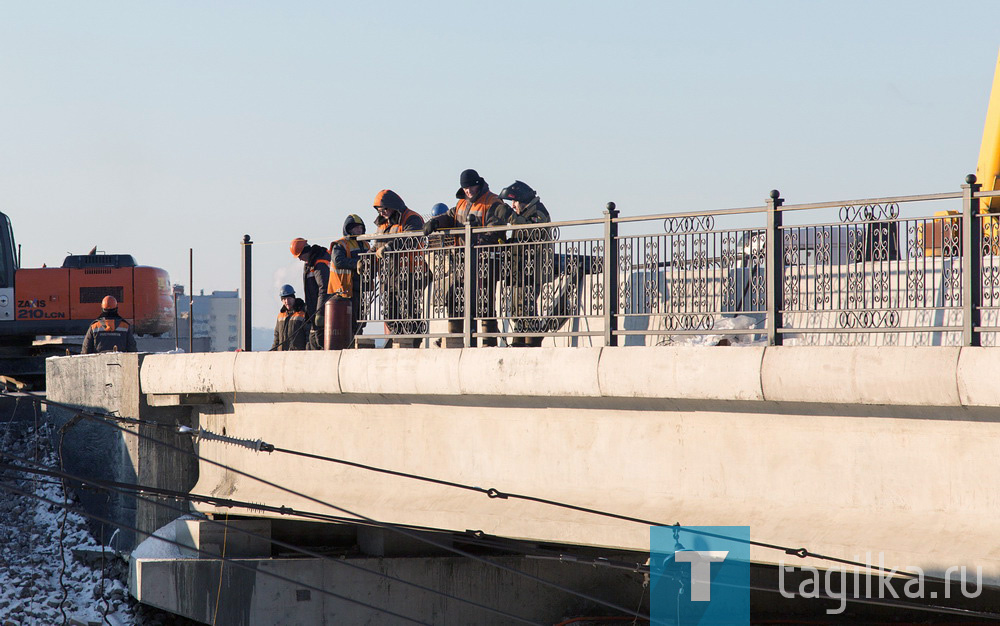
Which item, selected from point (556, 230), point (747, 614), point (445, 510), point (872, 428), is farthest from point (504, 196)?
point (747, 614)

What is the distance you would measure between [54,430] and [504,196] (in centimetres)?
935

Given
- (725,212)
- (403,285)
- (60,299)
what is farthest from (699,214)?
(60,299)

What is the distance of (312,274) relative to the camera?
51.1ft

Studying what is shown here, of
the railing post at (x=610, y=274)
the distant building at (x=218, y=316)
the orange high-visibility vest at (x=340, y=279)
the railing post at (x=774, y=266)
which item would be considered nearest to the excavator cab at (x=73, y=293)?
the orange high-visibility vest at (x=340, y=279)

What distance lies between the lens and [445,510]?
10789 millimetres

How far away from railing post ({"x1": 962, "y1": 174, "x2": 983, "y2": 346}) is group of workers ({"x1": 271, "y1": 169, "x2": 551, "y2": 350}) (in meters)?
3.91

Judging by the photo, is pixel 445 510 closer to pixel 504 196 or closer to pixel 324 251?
pixel 504 196

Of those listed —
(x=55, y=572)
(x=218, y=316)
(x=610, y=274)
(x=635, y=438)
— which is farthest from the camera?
(x=218, y=316)

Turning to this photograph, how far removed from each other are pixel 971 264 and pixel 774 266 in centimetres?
146

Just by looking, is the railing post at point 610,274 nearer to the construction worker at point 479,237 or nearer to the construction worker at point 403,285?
the construction worker at point 479,237

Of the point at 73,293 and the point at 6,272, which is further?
the point at 73,293

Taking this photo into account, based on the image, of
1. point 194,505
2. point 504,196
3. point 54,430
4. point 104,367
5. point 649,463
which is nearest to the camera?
point 649,463

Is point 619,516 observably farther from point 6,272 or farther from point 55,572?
point 6,272

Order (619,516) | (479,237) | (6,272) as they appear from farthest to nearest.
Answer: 1. (6,272)
2. (479,237)
3. (619,516)
